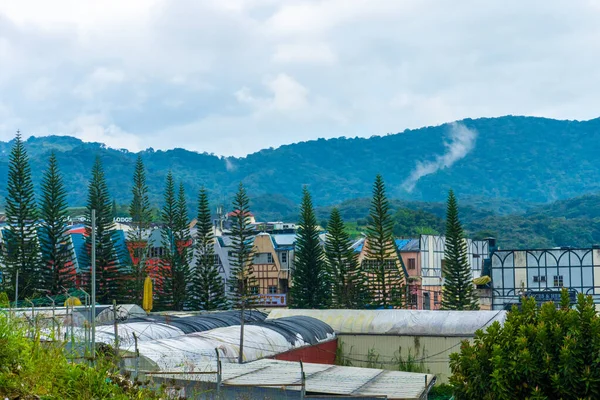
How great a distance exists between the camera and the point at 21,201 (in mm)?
43750

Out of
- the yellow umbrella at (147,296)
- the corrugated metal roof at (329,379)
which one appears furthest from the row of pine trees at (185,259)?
the corrugated metal roof at (329,379)

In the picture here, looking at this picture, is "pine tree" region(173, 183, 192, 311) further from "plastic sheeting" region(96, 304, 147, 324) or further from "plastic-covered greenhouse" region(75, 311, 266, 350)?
"plastic-covered greenhouse" region(75, 311, 266, 350)

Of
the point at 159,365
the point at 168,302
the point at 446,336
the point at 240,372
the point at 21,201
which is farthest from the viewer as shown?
the point at 168,302

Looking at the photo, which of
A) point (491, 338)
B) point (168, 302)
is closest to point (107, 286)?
point (168, 302)

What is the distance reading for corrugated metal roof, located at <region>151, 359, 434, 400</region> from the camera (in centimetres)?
1449

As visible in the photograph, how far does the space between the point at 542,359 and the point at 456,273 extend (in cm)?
3282

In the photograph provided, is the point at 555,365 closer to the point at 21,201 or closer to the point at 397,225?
the point at 21,201

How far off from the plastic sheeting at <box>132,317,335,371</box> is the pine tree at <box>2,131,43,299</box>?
1884cm

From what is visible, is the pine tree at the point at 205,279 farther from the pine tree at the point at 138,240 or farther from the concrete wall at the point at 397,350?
the concrete wall at the point at 397,350

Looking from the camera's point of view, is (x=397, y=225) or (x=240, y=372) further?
(x=397, y=225)

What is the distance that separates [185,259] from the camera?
4709 cm

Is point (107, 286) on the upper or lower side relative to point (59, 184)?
lower

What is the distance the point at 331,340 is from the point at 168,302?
18.4m

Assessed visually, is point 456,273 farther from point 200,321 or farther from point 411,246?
point 200,321
